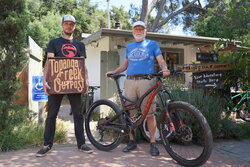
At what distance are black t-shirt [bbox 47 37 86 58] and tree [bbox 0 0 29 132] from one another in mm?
942

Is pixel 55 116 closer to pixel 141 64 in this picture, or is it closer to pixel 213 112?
pixel 141 64

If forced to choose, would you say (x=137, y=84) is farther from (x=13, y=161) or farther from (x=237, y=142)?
(x=237, y=142)

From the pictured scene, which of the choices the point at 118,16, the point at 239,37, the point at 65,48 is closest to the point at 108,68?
the point at 239,37

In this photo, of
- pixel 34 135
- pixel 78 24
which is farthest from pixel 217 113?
pixel 78 24

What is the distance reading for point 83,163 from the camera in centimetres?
341

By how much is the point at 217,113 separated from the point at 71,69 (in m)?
2.84

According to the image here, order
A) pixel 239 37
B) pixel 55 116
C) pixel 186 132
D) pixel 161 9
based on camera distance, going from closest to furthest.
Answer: pixel 186 132 < pixel 55 116 < pixel 239 37 < pixel 161 9

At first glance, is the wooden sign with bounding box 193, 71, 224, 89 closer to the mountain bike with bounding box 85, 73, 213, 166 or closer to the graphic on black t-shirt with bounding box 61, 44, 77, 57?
the mountain bike with bounding box 85, 73, 213, 166

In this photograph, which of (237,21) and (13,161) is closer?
(13,161)

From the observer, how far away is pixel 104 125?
4219mm

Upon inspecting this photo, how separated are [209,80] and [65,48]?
3.25 m

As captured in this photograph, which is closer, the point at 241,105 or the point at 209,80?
the point at 209,80

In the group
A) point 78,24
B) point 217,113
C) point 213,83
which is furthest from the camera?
point 78,24

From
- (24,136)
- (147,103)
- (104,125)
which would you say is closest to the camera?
(147,103)
